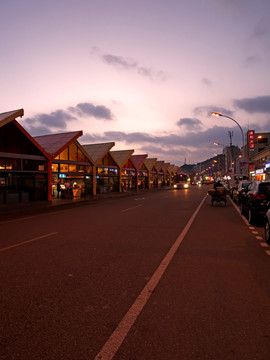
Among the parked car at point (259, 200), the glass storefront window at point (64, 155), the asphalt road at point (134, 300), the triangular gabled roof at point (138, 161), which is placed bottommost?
the asphalt road at point (134, 300)

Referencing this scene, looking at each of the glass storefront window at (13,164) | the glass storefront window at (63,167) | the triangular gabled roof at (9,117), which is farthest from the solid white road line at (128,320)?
the glass storefront window at (63,167)

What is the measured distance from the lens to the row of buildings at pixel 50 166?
71.6 feet

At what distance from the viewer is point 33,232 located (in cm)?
969

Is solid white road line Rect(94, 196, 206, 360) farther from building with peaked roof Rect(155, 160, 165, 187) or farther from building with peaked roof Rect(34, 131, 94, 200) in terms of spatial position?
building with peaked roof Rect(155, 160, 165, 187)

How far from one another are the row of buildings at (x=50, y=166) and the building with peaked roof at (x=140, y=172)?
6.80 meters

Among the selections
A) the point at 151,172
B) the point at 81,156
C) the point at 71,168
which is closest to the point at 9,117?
the point at 71,168

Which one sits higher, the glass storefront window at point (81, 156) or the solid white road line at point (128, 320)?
the glass storefront window at point (81, 156)

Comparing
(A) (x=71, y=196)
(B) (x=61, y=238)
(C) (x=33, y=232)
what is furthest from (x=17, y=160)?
(B) (x=61, y=238)

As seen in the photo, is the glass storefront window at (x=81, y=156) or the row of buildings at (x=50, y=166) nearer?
the row of buildings at (x=50, y=166)

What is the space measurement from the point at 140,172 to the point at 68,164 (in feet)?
90.3

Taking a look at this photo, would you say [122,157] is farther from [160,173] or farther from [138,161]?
[160,173]

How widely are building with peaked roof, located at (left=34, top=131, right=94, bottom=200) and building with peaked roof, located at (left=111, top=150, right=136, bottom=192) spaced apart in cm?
1119

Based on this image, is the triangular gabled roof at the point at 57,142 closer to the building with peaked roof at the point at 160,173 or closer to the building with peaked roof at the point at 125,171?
the building with peaked roof at the point at 125,171

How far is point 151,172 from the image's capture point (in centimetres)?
6500
